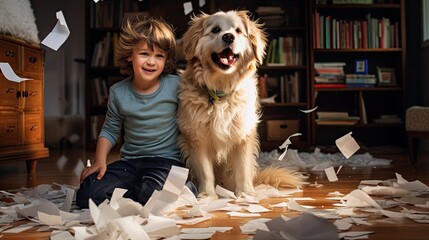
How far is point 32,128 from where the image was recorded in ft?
8.54

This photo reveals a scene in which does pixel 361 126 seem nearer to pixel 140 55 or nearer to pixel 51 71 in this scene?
pixel 140 55

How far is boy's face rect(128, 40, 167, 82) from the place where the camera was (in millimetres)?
1676

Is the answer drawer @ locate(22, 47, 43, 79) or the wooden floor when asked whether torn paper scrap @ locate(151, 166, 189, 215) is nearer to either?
the wooden floor

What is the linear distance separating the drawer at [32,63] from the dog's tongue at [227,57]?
4.40ft

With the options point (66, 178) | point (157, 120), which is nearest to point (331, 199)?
point (157, 120)

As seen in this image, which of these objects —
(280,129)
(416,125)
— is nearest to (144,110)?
(416,125)

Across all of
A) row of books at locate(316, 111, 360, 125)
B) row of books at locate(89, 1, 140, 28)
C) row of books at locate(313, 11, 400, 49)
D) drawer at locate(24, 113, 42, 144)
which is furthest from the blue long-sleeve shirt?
row of books at locate(89, 1, 140, 28)

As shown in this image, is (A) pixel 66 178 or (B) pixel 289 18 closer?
(A) pixel 66 178

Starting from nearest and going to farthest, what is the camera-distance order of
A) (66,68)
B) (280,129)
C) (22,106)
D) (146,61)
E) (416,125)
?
1. (146,61)
2. (22,106)
3. (416,125)
4. (280,129)
5. (66,68)

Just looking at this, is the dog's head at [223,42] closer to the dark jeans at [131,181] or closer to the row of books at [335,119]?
the dark jeans at [131,181]

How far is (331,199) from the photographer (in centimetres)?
158

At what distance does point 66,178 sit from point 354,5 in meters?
2.84

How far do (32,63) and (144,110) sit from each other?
1212 mm

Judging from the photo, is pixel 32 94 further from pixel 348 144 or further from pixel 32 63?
pixel 348 144
